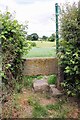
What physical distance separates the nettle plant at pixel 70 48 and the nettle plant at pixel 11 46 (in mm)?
635

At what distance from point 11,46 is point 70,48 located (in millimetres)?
920

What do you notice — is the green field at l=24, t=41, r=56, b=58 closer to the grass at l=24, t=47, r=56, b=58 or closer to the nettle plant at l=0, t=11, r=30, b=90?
the grass at l=24, t=47, r=56, b=58

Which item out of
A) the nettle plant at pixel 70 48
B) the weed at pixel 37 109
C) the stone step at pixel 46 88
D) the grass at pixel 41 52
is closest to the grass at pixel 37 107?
the weed at pixel 37 109

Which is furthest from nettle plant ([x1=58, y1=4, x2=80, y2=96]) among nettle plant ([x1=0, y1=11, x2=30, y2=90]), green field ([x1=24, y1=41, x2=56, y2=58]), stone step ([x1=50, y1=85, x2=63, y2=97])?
green field ([x1=24, y1=41, x2=56, y2=58])

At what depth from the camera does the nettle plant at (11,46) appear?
15.2ft

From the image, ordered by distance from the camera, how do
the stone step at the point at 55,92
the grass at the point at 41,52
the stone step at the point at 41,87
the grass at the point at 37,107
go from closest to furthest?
the grass at the point at 37,107 → the stone step at the point at 55,92 → the stone step at the point at 41,87 → the grass at the point at 41,52

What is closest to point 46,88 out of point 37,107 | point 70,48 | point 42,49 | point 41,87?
point 41,87

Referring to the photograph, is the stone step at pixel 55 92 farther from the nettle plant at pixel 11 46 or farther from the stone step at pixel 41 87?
the nettle plant at pixel 11 46

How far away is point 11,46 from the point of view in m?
4.65

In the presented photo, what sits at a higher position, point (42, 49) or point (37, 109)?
point (42, 49)

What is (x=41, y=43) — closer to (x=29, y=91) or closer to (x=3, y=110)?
(x=29, y=91)

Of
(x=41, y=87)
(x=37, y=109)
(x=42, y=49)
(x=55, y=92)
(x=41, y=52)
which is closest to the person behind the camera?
(x=37, y=109)

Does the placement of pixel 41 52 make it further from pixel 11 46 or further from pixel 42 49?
pixel 11 46

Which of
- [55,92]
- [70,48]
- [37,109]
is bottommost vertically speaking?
[37,109]
